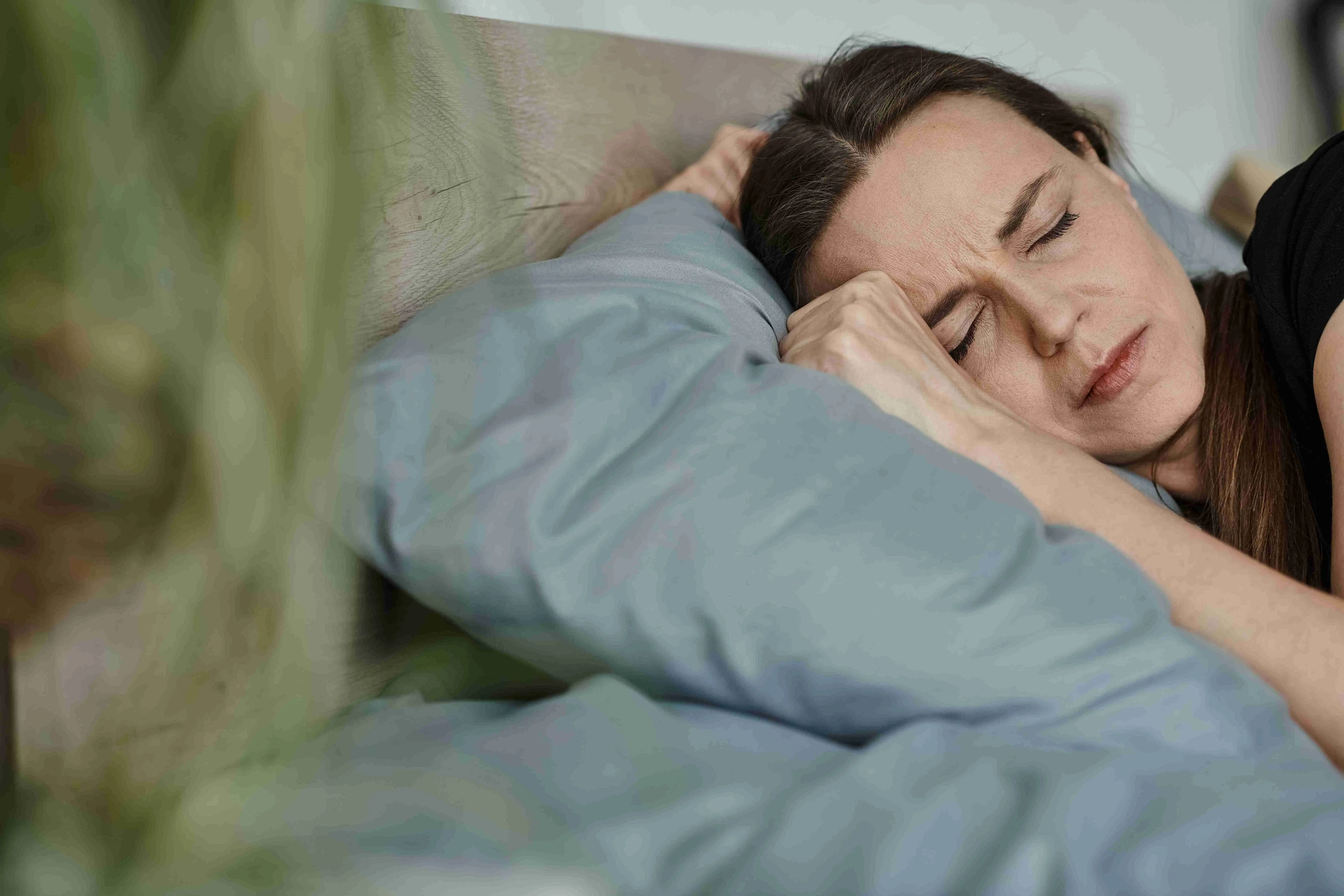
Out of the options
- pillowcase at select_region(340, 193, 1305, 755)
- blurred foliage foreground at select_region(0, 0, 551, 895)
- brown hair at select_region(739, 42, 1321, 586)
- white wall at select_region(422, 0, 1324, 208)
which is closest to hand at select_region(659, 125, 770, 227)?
brown hair at select_region(739, 42, 1321, 586)

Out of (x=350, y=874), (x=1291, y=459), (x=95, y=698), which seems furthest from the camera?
(x=1291, y=459)

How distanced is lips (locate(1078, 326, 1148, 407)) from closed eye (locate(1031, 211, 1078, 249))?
0.38 ft

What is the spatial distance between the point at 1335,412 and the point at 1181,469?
0.66 ft

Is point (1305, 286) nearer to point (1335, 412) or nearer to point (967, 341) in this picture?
point (1335, 412)

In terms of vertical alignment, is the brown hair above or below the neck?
above

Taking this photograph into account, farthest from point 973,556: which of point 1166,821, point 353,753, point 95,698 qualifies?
point 95,698

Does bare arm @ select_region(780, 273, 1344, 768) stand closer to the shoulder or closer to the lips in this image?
the lips

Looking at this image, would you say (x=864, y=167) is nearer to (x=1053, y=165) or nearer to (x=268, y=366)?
(x=1053, y=165)

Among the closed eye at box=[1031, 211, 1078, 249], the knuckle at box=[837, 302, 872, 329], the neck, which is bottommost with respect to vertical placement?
the neck

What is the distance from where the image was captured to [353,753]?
47cm

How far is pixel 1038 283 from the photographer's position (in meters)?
0.82

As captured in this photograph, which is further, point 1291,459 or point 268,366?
point 1291,459

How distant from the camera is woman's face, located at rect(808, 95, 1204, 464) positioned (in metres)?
0.82

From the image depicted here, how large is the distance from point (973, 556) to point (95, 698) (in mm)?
485
